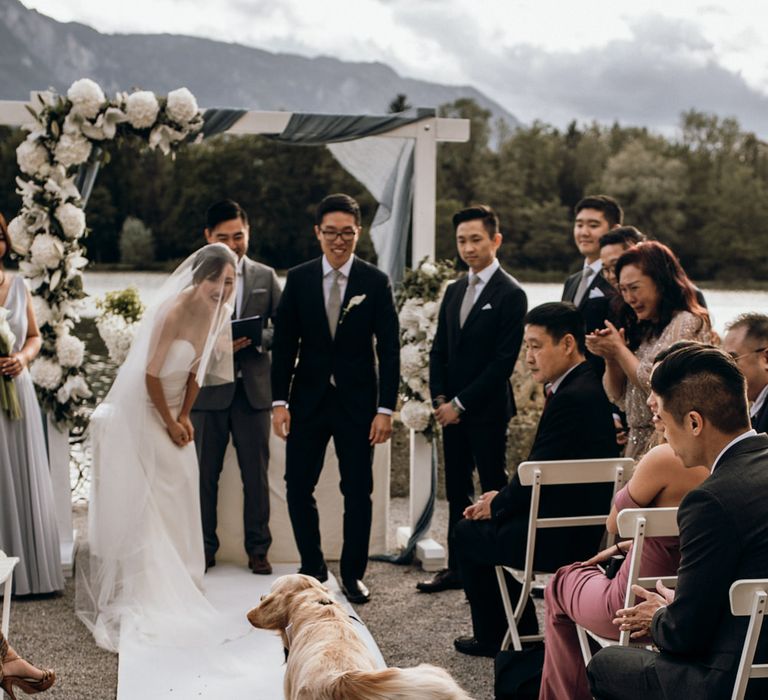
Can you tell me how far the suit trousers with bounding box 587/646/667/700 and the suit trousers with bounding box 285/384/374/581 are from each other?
237cm

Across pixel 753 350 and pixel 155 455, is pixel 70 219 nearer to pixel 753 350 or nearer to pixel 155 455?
pixel 155 455

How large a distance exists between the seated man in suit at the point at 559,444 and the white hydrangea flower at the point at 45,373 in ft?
8.82

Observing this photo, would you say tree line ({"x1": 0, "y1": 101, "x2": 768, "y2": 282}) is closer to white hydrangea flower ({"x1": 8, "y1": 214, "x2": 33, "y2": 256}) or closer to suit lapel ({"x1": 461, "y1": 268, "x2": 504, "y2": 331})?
white hydrangea flower ({"x1": 8, "y1": 214, "x2": 33, "y2": 256})

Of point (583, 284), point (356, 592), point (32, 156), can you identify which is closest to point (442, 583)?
point (356, 592)

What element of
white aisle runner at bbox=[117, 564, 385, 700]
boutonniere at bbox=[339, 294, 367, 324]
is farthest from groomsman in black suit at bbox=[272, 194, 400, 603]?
white aisle runner at bbox=[117, 564, 385, 700]

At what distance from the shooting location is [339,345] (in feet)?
16.2

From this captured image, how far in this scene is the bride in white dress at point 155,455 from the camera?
4656 mm

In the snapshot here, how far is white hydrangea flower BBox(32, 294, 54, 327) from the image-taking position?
533cm

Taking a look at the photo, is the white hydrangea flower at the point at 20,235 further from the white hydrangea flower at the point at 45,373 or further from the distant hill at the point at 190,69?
the distant hill at the point at 190,69

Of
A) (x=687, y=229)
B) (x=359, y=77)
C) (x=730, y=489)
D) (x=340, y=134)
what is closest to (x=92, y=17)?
(x=359, y=77)

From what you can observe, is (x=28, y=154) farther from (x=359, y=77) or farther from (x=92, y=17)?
(x=359, y=77)

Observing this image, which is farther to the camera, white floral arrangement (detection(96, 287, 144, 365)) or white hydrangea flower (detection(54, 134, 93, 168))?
white floral arrangement (detection(96, 287, 144, 365))

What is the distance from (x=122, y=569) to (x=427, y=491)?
1950 mm

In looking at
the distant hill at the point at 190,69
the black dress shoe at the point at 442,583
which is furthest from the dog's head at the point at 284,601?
the distant hill at the point at 190,69
